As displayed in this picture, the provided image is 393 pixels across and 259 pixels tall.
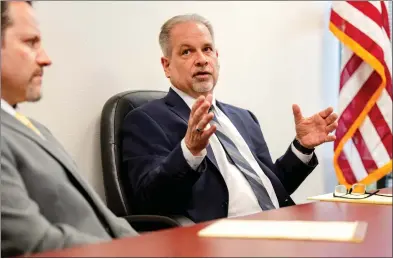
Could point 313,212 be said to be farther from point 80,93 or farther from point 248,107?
point 248,107

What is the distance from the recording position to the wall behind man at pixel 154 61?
4.53ft

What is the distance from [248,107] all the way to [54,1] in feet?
3.53

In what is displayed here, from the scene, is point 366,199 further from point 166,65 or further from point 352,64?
point 352,64

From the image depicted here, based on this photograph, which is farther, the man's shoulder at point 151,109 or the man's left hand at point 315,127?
the man's left hand at point 315,127

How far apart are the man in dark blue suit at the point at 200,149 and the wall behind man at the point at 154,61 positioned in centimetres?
10

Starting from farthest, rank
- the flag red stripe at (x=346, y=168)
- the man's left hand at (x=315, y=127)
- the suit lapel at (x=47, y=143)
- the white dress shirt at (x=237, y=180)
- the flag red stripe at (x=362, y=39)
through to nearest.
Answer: the flag red stripe at (x=346, y=168) → the flag red stripe at (x=362, y=39) → the man's left hand at (x=315, y=127) → the white dress shirt at (x=237, y=180) → the suit lapel at (x=47, y=143)

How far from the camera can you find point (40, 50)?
110 cm

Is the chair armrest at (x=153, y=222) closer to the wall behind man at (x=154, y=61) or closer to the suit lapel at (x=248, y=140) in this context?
the wall behind man at (x=154, y=61)

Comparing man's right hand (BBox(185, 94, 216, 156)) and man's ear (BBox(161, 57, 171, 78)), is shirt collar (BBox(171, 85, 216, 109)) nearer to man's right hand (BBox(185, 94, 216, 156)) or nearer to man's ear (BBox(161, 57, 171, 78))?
man's ear (BBox(161, 57, 171, 78))

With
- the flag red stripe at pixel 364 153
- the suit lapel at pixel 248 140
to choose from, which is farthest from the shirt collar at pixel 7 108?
the flag red stripe at pixel 364 153

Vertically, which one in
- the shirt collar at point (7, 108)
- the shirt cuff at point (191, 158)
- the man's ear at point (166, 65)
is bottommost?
the shirt cuff at point (191, 158)

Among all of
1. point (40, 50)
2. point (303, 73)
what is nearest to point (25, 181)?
point (40, 50)

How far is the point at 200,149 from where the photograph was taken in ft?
4.72

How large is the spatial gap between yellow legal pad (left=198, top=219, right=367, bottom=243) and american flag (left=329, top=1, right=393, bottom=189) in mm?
1679
